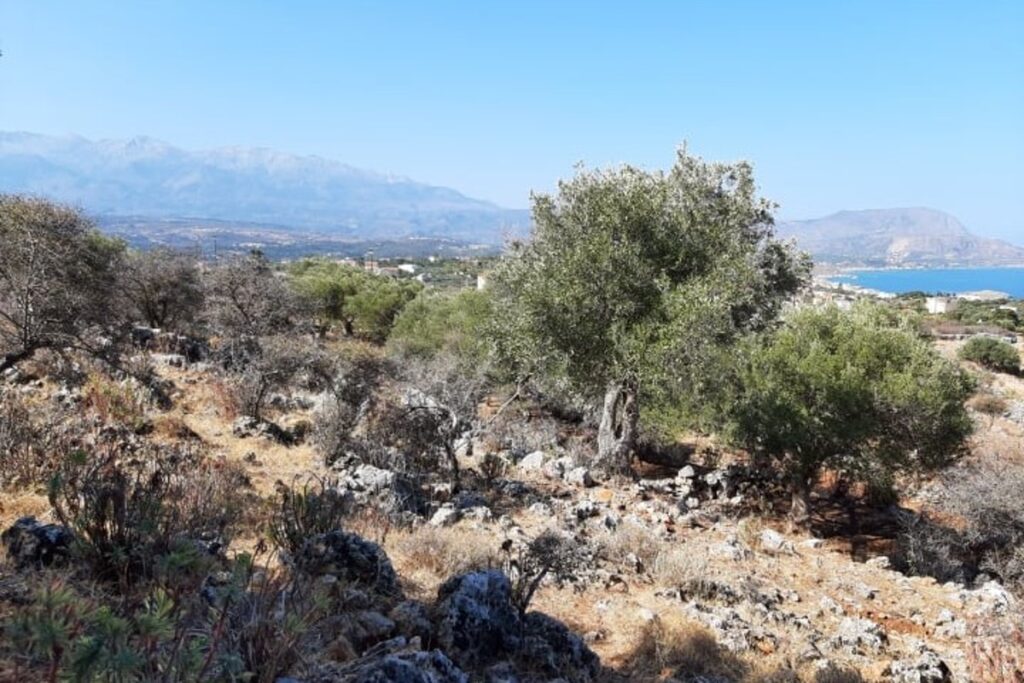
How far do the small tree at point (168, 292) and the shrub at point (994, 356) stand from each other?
45827mm

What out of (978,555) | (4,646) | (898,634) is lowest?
(978,555)

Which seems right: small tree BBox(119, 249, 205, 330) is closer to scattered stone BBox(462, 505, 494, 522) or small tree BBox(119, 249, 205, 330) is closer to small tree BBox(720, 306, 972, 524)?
scattered stone BBox(462, 505, 494, 522)

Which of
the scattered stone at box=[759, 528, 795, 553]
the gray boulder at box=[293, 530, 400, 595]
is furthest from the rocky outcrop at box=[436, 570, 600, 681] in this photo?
the scattered stone at box=[759, 528, 795, 553]

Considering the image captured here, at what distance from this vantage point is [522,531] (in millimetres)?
9758

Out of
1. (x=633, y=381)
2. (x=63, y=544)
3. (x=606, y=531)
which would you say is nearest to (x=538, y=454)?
(x=633, y=381)

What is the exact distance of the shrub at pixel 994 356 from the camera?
4175 cm

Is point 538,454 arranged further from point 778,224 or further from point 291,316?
point 291,316

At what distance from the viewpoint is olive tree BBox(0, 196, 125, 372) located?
1046cm

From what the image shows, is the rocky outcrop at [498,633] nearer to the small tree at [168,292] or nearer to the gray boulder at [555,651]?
the gray boulder at [555,651]

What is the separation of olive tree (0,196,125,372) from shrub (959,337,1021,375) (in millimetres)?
47863

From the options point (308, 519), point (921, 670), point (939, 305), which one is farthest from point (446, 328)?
point (939, 305)

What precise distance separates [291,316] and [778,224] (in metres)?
20.4

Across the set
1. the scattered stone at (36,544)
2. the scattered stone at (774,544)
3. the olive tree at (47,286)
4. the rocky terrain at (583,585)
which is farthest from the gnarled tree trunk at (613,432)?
the scattered stone at (36,544)

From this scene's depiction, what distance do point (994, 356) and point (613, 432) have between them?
3876 centimetres
